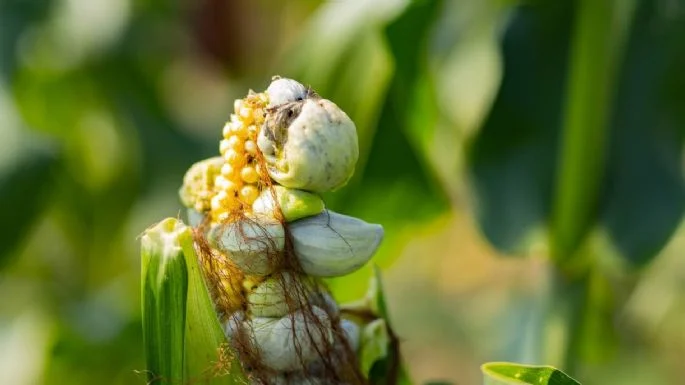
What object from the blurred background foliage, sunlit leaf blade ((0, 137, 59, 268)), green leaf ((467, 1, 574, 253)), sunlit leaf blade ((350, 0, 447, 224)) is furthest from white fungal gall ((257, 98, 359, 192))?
sunlit leaf blade ((0, 137, 59, 268))

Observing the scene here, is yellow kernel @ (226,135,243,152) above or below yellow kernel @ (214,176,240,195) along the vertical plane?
above

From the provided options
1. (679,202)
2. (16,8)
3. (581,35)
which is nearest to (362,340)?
(581,35)

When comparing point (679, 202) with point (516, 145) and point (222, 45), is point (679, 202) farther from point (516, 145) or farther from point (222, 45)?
point (222, 45)

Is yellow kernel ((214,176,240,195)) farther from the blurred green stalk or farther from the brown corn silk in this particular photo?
the blurred green stalk

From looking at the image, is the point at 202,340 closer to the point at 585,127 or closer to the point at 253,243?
the point at 253,243

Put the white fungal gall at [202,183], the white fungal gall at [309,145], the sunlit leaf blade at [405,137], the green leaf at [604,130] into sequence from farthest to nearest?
the green leaf at [604,130] < the sunlit leaf blade at [405,137] < the white fungal gall at [202,183] < the white fungal gall at [309,145]

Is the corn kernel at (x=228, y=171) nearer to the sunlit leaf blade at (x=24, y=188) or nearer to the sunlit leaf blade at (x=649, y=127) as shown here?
the sunlit leaf blade at (x=649, y=127)

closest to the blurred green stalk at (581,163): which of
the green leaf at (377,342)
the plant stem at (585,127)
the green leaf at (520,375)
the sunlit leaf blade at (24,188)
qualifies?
the plant stem at (585,127)
